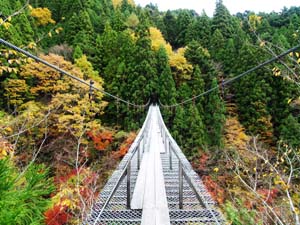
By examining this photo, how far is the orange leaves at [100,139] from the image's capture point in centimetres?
1002

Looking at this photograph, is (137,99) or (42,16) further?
(42,16)

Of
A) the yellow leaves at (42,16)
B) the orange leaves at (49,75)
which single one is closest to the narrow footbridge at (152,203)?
the orange leaves at (49,75)

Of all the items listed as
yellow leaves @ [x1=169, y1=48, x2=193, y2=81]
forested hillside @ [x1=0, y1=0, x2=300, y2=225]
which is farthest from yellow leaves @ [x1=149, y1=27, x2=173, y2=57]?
yellow leaves @ [x1=169, y1=48, x2=193, y2=81]

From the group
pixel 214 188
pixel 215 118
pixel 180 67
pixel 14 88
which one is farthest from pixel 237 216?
pixel 180 67

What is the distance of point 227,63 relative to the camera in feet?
47.8

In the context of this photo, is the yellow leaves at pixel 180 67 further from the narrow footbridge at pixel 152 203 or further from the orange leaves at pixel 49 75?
the narrow footbridge at pixel 152 203

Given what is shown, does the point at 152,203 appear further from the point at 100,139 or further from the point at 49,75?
the point at 49,75

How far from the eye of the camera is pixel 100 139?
10133mm

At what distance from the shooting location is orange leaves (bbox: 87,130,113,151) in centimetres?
1002

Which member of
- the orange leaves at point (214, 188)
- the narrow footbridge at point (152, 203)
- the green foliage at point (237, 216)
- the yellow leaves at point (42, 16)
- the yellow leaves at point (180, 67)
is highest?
the yellow leaves at point (42, 16)

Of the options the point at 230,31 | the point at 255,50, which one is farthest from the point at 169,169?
the point at 230,31

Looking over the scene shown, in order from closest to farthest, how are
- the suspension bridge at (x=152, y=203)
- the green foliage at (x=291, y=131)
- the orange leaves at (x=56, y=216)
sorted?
the suspension bridge at (x=152, y=203) → the orange leaves at (x=56, y=216) → the green foliage at (x=291, y=131)

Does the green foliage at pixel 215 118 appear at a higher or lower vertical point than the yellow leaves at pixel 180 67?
lower

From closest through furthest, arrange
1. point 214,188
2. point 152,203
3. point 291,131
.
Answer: point 152,203
point 214,188
point 291,131
